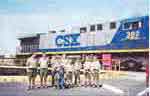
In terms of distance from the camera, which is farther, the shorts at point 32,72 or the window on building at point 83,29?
the window on building at point 83,29

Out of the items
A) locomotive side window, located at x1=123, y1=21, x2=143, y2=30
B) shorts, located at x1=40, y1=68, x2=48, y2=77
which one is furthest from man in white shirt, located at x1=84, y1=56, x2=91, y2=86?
locomotive side window, located at x1=123, y1=21, x2=143, y2=30

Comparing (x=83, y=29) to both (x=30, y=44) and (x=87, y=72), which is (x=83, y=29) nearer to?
(x=30, y=44)

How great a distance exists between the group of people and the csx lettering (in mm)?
7320

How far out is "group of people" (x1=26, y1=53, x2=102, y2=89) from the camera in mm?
6422

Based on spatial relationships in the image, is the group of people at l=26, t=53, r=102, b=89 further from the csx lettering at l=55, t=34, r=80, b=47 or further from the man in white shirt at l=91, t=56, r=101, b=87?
the csx lettering at l=55, t=34, r=80, b=47

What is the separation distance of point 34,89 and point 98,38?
320 inches

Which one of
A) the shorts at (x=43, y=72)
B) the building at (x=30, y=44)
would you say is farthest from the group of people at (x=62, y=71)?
the building at (x=30, y=44)

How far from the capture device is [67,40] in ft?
50.3

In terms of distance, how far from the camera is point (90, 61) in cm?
717

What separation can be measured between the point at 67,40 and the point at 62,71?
8.72m

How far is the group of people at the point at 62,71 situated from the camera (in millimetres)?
6422

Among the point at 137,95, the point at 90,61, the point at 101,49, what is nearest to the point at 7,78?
the point at 90,61

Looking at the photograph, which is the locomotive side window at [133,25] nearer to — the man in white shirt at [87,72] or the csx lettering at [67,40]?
the csx lettering at [67,40]

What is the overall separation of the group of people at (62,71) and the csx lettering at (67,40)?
288 inches
